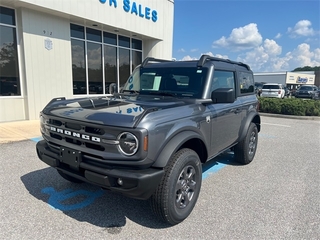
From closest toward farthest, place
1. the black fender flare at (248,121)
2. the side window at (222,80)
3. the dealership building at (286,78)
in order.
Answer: the side window at (222,80) < the black fender flare at (248,121) < the dealership building at (286,78)

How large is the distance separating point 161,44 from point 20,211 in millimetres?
12003

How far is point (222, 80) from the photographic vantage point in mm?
4031

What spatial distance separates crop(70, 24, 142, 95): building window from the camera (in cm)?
1044

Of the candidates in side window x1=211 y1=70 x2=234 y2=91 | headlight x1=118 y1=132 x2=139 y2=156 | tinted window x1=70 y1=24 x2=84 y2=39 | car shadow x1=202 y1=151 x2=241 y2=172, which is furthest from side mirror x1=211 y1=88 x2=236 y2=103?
tinted window x1=70 y1=24 x2=84 y2=39

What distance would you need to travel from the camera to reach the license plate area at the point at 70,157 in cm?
265

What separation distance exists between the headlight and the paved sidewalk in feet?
17.0

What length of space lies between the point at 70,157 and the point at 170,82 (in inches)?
74.5

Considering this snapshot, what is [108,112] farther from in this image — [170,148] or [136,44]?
[136,44]

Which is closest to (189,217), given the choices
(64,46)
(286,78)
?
(64,46)

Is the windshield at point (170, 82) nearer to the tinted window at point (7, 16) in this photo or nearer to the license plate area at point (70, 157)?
the license plate area at point (70, 157)

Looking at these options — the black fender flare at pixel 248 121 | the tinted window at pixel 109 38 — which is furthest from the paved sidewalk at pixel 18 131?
the black fender flare at pixel 248 121

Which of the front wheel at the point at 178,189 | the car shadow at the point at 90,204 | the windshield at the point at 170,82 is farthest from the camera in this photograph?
the windshield at the point at 170,82

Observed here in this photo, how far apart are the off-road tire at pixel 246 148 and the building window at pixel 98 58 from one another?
780 centimetres

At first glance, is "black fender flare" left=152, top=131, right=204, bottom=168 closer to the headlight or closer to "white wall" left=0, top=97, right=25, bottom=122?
the headlight
